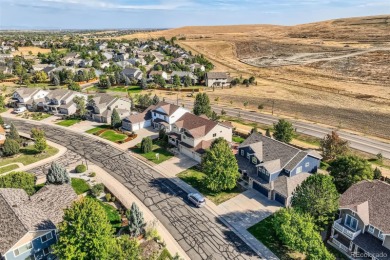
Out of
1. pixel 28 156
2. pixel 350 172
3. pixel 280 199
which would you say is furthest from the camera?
pixel 28 156

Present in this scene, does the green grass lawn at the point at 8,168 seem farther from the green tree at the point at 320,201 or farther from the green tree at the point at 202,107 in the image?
the green tree at the point at 320,201

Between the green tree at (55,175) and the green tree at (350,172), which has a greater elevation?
the green tree at (350,172)

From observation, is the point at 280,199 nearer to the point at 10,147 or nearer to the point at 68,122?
the point at 10,147

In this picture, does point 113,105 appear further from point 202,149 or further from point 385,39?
point 385,39

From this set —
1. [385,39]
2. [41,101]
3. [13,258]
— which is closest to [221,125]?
[13,258]

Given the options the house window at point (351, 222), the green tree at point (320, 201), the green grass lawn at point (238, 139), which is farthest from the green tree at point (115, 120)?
the house window at point (351, 222)

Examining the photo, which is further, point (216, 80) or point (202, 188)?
point (216, 80)

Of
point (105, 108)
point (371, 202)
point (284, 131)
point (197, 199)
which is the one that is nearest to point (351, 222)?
point (371, 202)
